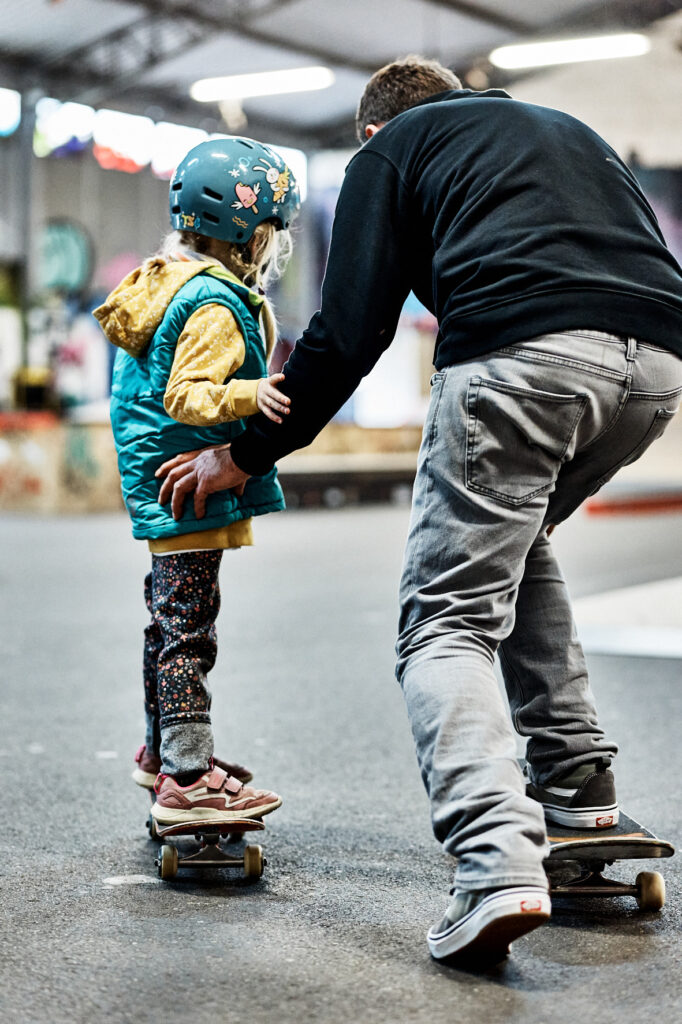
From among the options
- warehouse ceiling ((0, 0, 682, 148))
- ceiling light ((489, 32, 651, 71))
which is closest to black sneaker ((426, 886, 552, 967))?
ceiling light ((489, 32, 651, 71))

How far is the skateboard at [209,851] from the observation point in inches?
89.9

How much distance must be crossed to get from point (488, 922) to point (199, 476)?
0.96 metres

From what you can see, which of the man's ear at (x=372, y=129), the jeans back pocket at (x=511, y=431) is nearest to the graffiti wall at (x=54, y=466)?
the man's ear at (x=372, y=129)

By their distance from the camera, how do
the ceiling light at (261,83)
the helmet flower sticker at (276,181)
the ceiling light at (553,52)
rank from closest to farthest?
the helmet flower sticker at (276,181) → the ceiling light at (553,52) → the ceiling light at (261,83)

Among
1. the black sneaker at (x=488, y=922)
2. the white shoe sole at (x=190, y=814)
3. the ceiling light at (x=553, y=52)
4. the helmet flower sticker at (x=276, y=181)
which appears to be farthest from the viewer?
the ceiling light at (x=553, y=52)

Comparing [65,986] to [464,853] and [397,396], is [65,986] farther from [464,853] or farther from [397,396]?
[397,396]

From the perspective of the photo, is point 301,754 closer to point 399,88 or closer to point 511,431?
point 511,431

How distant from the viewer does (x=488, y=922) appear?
1.74 metres

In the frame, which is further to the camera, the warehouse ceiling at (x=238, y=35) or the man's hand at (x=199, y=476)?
the warehouse ceiling at (x=238, y=35)

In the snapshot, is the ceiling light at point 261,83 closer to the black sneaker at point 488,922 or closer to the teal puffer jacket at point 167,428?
the teal puffer jacket at point 167,428

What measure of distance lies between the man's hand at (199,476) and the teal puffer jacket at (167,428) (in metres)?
0.03

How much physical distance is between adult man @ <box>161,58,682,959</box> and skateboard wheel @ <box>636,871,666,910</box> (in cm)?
37

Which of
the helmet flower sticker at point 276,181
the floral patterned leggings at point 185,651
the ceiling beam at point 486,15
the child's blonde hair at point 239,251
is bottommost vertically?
the floral patterned leggings at point 185,651

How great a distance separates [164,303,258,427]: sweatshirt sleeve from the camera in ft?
7.18
